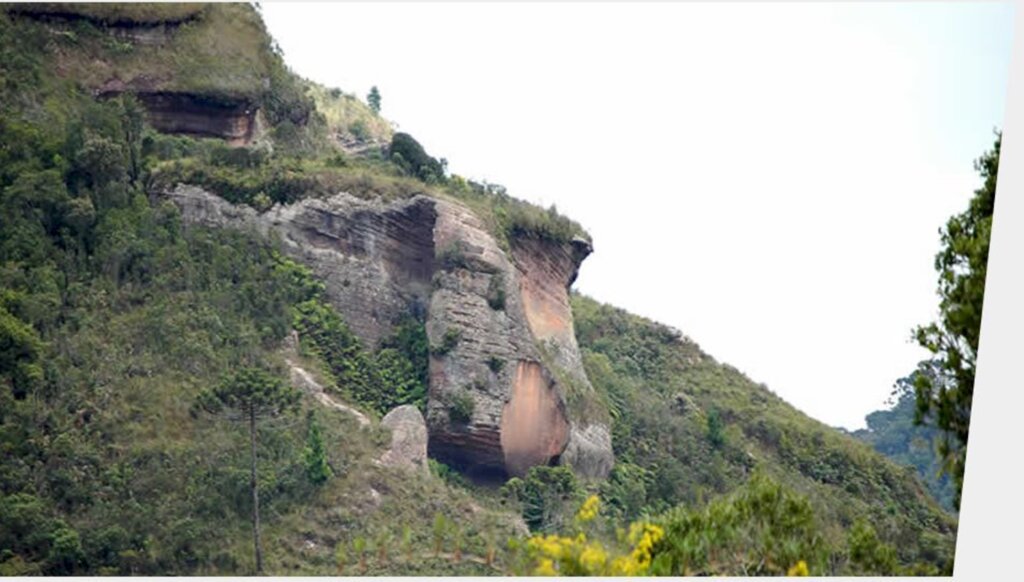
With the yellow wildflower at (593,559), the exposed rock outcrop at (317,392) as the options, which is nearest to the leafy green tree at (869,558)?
the yellow wildflower at (593,559)

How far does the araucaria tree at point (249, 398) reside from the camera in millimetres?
37438

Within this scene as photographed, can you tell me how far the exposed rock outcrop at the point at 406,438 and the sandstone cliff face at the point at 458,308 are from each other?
21.4 inches

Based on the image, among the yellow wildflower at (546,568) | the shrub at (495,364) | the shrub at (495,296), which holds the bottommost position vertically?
the yellow wildflower at (546,568)

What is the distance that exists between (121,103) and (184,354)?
8019mm

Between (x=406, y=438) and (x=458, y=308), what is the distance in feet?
12.2

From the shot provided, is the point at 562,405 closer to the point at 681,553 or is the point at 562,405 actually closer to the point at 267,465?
the point at 267,465

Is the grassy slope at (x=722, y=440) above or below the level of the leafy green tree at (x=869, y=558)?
above

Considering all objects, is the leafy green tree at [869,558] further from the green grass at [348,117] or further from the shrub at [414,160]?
the green grass at [348,117]

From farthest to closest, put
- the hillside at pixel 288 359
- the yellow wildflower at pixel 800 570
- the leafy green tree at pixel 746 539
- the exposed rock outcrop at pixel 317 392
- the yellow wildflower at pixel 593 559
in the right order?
the exposed rock outcrop at pixel 317 392
the hillside at pixel 288 359
the leafy green tree at pixel 746 539
the yellow wildflower at pixel 800 570
the yellow wildflower at pixel 593 559

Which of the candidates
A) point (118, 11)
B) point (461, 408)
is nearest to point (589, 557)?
point (461, 408)

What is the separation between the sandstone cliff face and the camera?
4125cm

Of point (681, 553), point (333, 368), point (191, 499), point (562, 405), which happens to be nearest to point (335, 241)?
point (333, 368)

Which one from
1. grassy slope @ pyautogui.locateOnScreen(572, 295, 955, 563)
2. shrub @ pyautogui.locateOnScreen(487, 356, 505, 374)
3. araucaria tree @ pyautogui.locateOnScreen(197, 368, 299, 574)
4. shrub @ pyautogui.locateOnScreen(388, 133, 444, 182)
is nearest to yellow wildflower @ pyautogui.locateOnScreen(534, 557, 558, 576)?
araucaria tree @ pyautogui.locateOnScreen(197, 368, 299, 574)

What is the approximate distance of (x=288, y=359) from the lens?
4131cm
